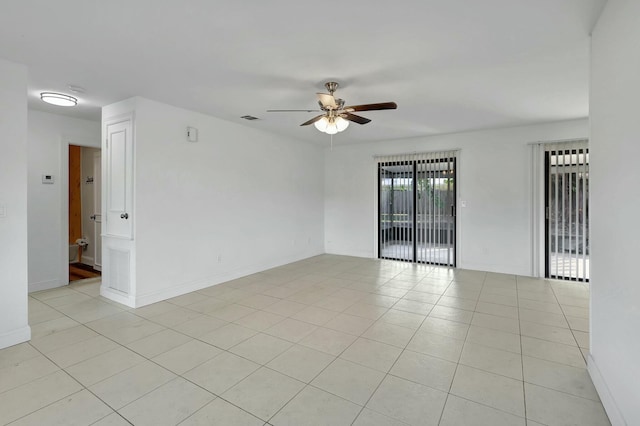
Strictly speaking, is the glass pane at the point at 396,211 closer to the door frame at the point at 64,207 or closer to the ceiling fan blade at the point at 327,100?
the ceiling fan blade at the point at 327,100

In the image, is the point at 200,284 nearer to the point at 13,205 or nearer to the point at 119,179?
the point at 119,179

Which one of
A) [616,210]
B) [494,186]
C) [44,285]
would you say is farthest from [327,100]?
[44,285]

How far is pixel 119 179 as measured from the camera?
402cm

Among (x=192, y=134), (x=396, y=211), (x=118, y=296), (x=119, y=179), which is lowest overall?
(x=118, y=296)

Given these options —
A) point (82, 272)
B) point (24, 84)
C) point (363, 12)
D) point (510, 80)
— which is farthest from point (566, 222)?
point (82, 272)

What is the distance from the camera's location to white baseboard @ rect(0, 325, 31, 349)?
2761 mm

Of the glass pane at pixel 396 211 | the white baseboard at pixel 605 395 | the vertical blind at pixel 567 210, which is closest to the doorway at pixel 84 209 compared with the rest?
the glass pane at pixel 396 211

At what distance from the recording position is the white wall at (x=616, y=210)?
5.16 ft

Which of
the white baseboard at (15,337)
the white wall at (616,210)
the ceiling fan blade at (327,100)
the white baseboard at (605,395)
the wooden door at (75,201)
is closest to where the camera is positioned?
the white wall at (616,210)

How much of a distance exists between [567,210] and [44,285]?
317 inches

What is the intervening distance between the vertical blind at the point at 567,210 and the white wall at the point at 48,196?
7598 mm

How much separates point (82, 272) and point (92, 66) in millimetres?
4302

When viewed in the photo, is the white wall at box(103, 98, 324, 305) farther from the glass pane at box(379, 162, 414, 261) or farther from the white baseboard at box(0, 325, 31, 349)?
the glass pane at box(379, 162, 414, 261)

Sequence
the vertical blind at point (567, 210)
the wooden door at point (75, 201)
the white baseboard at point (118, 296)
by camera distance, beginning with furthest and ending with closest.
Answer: the wooden door at point (75, 201), the vertical blind at point (567, 210), the white baseboard at point (118, 296)
